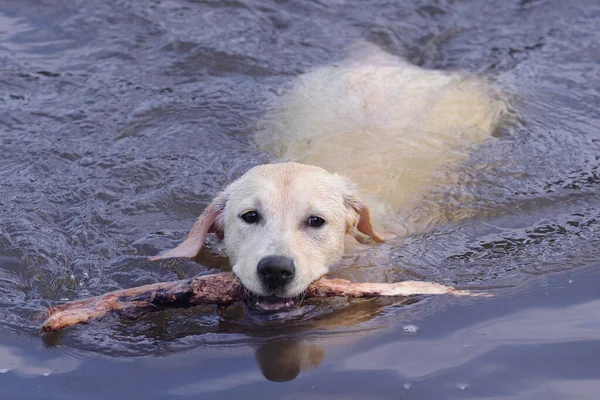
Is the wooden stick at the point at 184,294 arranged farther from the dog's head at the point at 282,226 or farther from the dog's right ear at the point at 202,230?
the dog's right ear at the point at 202,230

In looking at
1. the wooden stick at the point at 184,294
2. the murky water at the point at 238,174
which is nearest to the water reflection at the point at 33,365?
the murky water at the point at 238,174

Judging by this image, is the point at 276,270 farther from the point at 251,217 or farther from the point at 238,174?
the point at 238,174

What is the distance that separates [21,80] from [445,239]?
5012mm

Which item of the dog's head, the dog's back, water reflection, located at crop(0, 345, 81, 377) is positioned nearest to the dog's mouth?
the dog's head

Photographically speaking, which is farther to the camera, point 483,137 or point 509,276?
point 483,137

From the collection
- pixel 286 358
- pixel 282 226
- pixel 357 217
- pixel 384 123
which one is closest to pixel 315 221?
pixel 282 226

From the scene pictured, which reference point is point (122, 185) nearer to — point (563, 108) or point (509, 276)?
point (509, 276)

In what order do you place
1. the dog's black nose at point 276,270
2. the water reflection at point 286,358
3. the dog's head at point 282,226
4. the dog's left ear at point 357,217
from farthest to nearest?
1. the dog's left ear at point 357,217
2. the dog's head at point 282,226
3. the dog's black nose at point 276,270
4. the water reflection at point 286,358

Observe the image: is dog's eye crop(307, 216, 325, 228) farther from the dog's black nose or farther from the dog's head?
the dog's black nose

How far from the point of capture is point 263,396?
13.6 feet

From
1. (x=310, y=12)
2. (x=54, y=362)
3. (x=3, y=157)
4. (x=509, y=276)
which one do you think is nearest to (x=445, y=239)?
(x=509, y=276)

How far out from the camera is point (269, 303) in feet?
16.3

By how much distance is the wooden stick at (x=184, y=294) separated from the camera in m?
4.56

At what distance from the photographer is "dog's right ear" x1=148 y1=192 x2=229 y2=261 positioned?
5.57 metres
